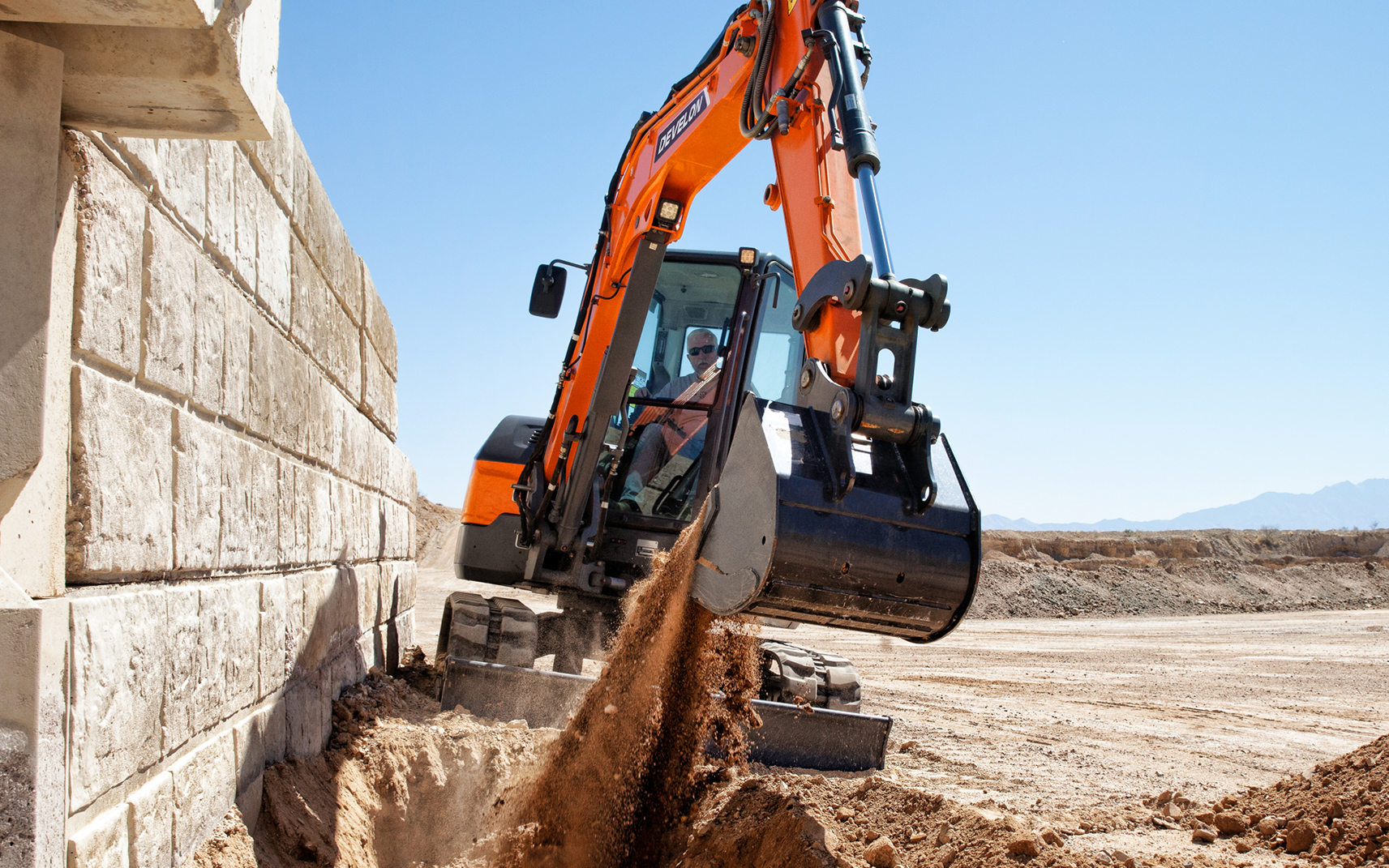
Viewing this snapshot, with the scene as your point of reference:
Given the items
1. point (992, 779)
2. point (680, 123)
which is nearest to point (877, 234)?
point (680, 123)

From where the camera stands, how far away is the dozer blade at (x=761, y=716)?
218 inches

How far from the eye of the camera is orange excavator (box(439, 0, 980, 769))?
3.29m

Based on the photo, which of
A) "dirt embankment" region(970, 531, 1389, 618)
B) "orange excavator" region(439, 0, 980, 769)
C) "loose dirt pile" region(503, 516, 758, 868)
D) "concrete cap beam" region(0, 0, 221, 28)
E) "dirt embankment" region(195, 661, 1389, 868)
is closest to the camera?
"concrete cap beam" region(0, 0, 221, 28)

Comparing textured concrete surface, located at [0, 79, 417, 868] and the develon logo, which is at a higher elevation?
the develon logo

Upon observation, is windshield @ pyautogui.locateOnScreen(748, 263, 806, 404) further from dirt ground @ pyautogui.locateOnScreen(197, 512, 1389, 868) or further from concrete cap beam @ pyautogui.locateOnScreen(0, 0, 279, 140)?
concrete cap beam @ pyautogui.locateOnScreen(0, 0, 279, 140)

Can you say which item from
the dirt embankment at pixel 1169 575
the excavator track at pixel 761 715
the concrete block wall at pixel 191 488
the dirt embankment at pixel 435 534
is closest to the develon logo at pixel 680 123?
the concrete block wall at pixel 191 488

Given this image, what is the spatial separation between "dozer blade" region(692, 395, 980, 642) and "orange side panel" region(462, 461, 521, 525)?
4122 millimetres

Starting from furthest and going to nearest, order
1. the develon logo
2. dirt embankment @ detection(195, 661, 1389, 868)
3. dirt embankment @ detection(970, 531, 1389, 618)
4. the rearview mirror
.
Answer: dirt embankment @ detection(970, 531, 1389, 618) < the rearview mirror < the develon logo < dirt embankment @ detection(195, 661, 1389, 868)

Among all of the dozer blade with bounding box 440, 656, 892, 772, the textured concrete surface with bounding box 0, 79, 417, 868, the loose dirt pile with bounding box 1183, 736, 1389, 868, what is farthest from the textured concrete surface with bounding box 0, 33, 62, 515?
the loose dirt pile with bounding box 1183, 736, 1389, 868

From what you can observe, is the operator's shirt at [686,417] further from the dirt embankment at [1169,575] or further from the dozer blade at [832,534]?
the dirt embankment at [1169,575]

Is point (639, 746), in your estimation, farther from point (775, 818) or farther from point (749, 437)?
point (749, 437)

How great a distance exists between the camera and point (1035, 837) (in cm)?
364

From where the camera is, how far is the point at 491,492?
24.4 feet

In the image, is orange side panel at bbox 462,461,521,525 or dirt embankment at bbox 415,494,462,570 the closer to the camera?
orange side panel at bbox 462,461,521,525
